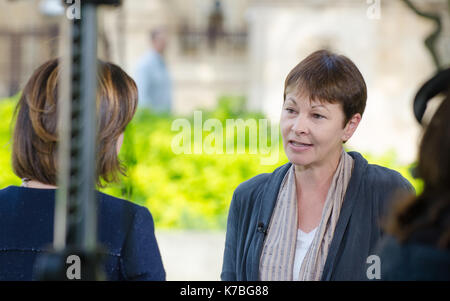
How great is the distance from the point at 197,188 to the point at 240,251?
2537 mm

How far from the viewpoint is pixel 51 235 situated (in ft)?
6.47

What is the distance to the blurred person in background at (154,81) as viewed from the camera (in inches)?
241

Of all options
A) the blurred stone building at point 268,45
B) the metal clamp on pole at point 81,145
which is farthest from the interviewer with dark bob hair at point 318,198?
the blurred stone building at point 268,45

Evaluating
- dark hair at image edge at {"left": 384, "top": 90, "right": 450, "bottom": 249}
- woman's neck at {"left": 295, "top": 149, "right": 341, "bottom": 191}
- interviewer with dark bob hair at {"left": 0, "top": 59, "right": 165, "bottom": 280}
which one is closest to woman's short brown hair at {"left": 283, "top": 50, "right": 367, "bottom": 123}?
woman's neck at {"left": 295, "top": 149, "right": 341, "bottom": 191}

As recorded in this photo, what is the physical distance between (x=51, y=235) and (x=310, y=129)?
2.72 ft

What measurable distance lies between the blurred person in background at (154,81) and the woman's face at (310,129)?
4034 mm

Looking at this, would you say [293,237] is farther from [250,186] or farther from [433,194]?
[433,194]

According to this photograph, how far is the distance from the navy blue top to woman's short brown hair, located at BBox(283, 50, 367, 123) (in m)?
0.62

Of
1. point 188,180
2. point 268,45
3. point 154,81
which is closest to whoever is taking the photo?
point 188,180

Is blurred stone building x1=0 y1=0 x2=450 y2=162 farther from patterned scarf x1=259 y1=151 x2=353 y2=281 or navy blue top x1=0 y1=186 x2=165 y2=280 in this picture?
navy blue top x1=0 y1=186 x2=165 y2=280

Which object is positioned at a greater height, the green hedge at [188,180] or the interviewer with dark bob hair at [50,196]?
the interviewer with dark bob hair at [50,196]

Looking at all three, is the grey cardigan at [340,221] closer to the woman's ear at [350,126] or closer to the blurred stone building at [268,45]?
the woman's ear at [350,126]

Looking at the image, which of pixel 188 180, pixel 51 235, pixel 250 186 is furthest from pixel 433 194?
pixel 188 180
